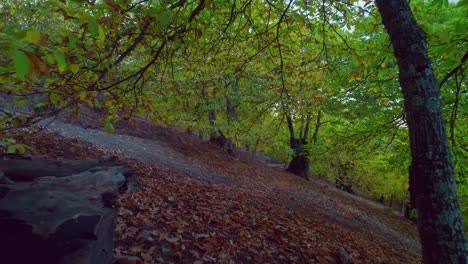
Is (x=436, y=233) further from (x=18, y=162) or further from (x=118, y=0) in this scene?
(x=18, y=162)

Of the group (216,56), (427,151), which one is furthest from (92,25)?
(216,56)

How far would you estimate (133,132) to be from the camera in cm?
1510

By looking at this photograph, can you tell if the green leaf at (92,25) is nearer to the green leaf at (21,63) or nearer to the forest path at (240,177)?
the green leaf at (21,63)

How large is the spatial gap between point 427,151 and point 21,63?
2.61 metres

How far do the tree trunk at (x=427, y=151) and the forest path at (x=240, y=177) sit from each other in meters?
6.30

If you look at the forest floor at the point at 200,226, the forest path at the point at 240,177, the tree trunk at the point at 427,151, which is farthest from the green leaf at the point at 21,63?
the forest path at the point at 240,177

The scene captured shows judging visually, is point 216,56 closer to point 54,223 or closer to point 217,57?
point 217,57

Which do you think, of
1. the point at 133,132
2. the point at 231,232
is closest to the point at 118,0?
the point at 231,232

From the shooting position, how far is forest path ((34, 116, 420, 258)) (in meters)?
9.02

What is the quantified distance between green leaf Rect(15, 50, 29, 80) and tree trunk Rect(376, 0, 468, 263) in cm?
255

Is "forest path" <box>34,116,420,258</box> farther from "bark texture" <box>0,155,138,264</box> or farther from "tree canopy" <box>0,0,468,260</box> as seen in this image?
"bark texture" <box>0,155,138,264</box>

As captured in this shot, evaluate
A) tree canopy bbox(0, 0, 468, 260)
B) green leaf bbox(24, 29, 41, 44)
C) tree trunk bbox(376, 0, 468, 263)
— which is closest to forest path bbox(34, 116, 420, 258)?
tree canopy bbox(0, 0, 468, 260)

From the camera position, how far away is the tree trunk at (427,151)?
1.92m

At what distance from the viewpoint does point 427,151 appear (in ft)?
6.66
